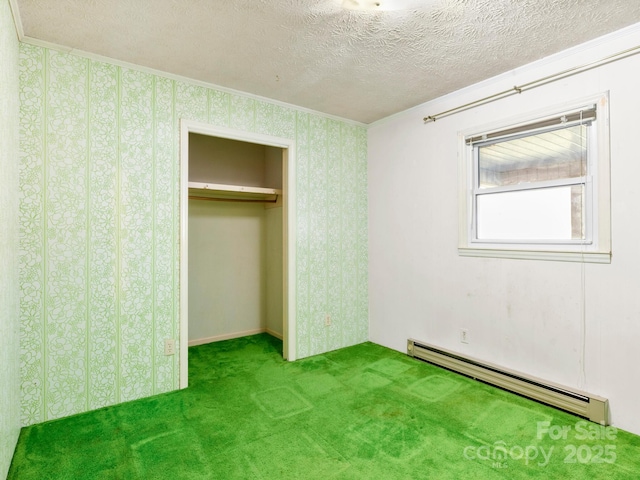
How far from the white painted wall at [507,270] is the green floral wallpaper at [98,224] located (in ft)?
5.30

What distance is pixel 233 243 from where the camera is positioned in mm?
4078

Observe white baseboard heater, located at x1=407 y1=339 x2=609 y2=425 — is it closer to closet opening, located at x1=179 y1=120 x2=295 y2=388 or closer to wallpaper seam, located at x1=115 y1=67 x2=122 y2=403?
closet opening, located at x1=179 y1=120 x2=295 y2=388

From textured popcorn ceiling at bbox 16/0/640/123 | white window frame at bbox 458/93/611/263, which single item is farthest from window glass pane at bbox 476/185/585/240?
textured popcorn ceiling at bbox 16/0/640/123

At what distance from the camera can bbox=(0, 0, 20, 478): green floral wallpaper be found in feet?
5.19

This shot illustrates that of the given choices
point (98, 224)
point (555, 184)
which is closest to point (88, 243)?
point (98, 224)

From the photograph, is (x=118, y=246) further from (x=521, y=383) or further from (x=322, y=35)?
(x=521, y=383)

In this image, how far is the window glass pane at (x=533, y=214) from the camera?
2361 mm

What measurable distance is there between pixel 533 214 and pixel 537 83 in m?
0.94

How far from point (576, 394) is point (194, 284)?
351 centimetres

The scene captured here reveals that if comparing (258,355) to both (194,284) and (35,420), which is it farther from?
(35,420)

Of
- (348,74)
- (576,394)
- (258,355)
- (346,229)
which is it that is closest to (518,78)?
(348,74)

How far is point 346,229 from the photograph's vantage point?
367 cm

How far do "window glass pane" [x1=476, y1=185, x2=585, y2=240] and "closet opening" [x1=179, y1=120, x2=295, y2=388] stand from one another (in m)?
1.99

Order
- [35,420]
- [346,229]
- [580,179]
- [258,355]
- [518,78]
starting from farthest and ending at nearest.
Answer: [346,229] < [258,355] < [518,78] < [580,179] < [35,420]
